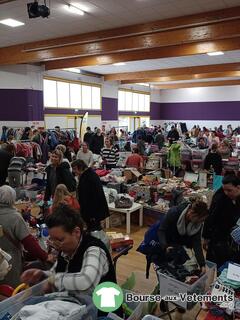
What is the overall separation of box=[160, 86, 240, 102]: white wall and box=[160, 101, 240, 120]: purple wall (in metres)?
0.27

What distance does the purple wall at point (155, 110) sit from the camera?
22.1 meters

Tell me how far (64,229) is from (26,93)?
10.9 meters

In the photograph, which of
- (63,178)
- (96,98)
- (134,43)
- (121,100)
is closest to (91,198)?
(63,178)

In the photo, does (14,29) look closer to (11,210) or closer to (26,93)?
Answer: (26,93)

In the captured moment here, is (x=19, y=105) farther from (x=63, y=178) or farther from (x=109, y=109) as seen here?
(x=63, y=178)

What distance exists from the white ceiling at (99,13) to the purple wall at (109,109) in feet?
27.9

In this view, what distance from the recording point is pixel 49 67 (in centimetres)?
1201

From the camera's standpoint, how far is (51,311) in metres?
1.36

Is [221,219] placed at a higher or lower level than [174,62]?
lower

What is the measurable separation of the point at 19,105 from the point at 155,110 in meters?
12.7

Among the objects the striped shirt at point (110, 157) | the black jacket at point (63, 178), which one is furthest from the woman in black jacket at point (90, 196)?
the striped shirt at point (110, 157)

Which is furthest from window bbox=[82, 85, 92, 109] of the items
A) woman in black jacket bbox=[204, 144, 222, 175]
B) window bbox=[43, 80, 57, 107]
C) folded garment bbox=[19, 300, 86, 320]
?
folded garment bbox=[19, 300, 86, 320]

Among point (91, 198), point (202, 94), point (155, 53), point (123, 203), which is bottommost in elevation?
point (123, 203)

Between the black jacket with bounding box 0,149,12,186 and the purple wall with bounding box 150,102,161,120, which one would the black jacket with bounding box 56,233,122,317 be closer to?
the black jacket with bounding box 0,149,12,186
